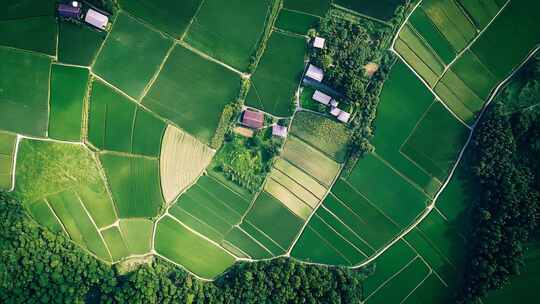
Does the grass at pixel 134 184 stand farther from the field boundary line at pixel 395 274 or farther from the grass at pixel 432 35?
the grass at pixel 432 35

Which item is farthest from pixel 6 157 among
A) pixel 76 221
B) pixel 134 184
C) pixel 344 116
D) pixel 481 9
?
pixel 481 9

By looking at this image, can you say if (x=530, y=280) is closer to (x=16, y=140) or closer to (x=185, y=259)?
(x=185, y=259)

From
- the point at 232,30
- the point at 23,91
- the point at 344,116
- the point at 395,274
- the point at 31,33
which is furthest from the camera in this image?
the point at 395,274

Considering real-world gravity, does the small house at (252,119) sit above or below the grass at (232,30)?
below

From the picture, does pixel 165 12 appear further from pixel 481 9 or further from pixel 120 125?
pixel 481 9

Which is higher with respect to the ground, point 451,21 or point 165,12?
point 451,21

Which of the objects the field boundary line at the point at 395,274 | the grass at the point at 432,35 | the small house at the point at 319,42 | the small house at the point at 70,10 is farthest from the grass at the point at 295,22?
A: the field boundary line at the point at 395,274

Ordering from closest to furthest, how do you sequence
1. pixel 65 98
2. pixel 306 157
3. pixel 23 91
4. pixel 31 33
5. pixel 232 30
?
pixel 31 33 < pixel 23 91 < pixel 65 98 < pixel 232 30 < pixel 306 157

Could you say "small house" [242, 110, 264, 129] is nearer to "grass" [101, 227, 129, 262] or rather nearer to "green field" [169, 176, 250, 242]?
"green field" [169, 176, 250, 242]
